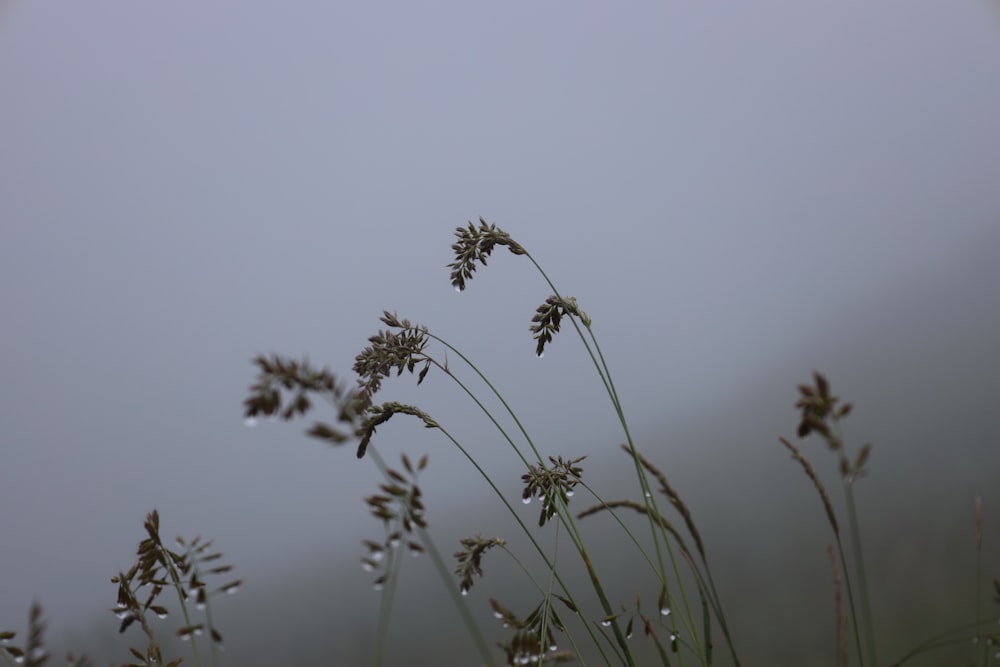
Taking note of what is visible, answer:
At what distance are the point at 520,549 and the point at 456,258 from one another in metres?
17.7

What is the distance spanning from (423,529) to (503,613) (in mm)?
364

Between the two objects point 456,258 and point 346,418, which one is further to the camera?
point 456,258

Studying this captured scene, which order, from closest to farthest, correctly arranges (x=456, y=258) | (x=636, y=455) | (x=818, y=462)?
(x=636, y=455) < (x=456, y=258) < (x=818, y=462)

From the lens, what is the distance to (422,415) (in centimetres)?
142

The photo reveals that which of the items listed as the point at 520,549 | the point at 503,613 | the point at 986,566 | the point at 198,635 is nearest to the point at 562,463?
the point at 503,613

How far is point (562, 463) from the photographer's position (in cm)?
156

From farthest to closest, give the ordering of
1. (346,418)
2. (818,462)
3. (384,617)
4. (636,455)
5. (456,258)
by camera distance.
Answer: (818,462) < (456,258) < (636,455) < (384,617) < (346,418)

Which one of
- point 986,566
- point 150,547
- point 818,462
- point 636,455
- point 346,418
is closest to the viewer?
point 346,418

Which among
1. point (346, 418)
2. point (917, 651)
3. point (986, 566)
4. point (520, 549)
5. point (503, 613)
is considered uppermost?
point (520, 549)

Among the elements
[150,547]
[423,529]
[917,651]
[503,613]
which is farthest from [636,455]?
[150,547]

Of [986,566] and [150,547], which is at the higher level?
[986,566]

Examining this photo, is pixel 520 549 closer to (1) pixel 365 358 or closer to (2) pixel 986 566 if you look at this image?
(2) pixel 986 566

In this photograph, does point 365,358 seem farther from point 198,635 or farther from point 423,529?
point 198,635

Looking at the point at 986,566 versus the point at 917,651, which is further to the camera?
the point at 986,566
